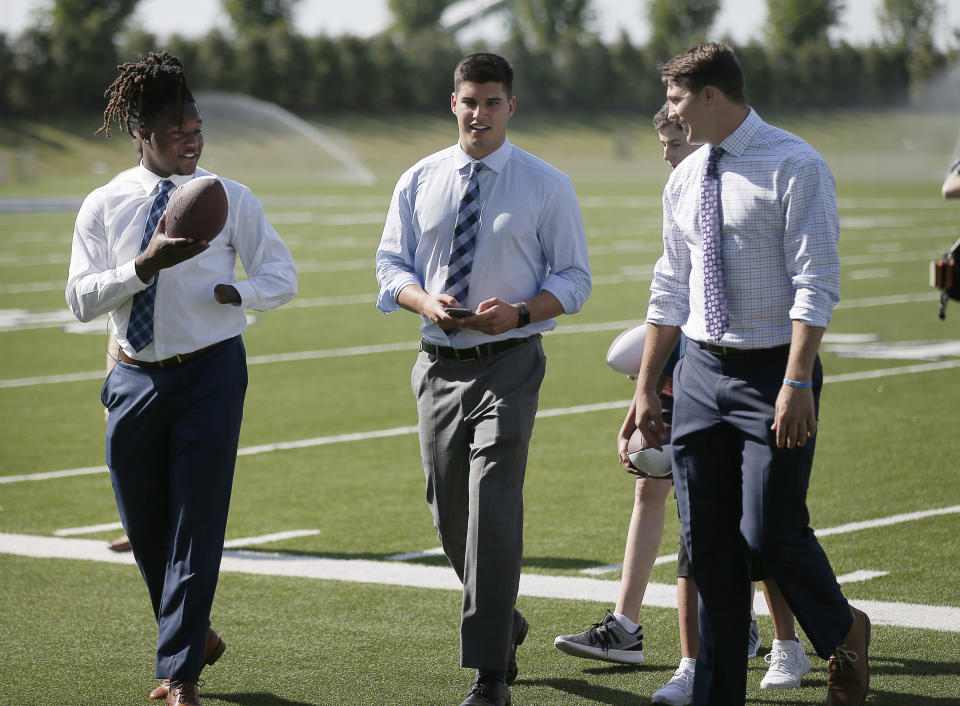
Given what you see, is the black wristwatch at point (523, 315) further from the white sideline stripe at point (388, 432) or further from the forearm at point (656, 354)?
the white sideline stripe at point (388, 432)

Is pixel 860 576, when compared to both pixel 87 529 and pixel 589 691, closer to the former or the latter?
pixel 589 691

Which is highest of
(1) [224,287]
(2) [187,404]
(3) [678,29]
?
(3) [678,29]

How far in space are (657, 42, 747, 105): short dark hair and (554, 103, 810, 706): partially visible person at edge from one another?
67cm

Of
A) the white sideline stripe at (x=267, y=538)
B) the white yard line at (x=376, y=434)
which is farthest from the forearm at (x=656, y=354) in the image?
the white yard line at (x=376, y=434)

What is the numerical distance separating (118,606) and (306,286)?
16.2 metres

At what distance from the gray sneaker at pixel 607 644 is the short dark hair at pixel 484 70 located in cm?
205

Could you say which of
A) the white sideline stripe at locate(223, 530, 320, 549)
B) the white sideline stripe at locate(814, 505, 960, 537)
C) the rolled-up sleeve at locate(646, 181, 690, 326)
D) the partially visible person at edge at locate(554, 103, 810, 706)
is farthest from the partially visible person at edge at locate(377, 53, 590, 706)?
the white sideline stripe at locate(814, 505, 960, 537)

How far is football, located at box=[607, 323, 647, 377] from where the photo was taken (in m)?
6.06

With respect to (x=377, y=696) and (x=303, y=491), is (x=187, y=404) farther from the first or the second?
(x=303, y=491)

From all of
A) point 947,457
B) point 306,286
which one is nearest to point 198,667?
point 947,457

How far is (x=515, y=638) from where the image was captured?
19.4 feet

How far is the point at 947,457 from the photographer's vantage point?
33.1 feet

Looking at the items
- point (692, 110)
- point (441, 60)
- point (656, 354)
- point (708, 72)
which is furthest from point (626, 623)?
point (441, 60)

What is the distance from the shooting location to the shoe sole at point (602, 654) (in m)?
5.96
